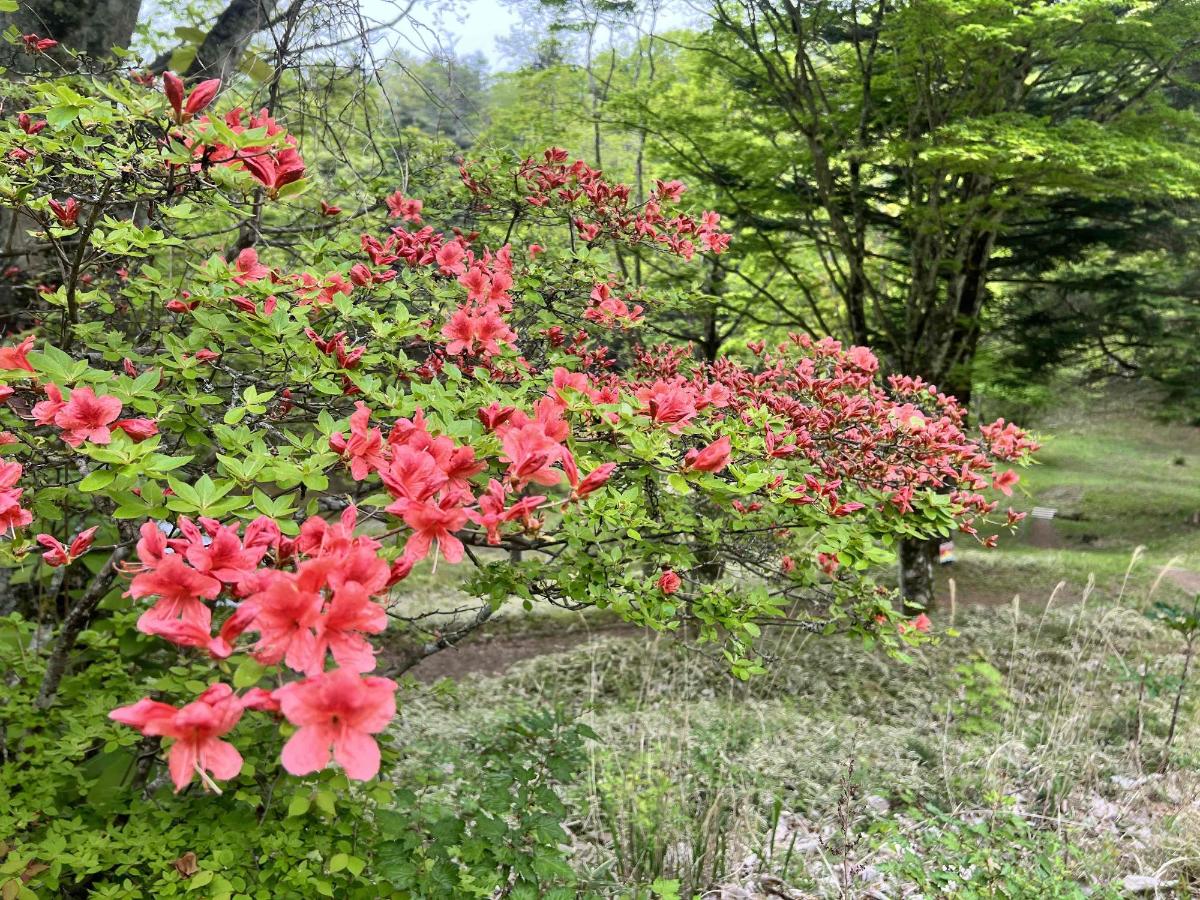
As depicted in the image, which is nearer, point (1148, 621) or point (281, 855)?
point (281, 855)

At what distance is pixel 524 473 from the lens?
104 centimetres

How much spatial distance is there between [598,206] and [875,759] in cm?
284

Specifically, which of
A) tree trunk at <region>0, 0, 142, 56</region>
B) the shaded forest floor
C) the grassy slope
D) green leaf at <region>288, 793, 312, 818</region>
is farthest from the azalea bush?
the grassy slope

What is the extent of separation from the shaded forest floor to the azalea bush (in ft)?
2.27

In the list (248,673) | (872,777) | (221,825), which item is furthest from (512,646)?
(248,673)

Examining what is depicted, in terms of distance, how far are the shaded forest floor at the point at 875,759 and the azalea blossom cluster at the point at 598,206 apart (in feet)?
5.30

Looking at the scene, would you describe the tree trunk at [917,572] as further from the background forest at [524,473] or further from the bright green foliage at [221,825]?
the bright green foliage at [221,825]

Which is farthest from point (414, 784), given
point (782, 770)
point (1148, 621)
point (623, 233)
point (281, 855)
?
point (1148, 621)

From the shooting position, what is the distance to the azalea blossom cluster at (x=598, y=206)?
2.95m

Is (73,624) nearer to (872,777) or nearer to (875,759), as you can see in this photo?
(872,777)

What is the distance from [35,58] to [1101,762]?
5.37m

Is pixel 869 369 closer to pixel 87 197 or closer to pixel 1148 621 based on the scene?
pixel 87 197

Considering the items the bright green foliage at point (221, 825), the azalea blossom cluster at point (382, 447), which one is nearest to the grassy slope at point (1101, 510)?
the azalea blossom cluster at point (382, 447)

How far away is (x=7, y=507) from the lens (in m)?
1.04
